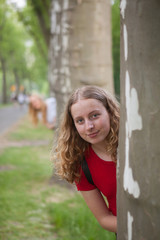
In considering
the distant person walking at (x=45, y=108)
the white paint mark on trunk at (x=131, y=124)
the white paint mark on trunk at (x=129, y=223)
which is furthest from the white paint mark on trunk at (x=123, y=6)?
the distant person walking at (x=45, y=108)

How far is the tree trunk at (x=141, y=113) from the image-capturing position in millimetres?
1281

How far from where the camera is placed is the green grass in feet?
13.6

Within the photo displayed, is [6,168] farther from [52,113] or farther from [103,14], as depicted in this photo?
[103,14]

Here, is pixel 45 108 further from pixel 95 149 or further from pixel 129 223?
pixel 129 223

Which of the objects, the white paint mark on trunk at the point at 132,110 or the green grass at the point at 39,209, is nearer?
the white paint mark on trunk at the point at 132,110

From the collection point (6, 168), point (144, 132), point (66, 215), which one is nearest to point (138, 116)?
point (144, 132)

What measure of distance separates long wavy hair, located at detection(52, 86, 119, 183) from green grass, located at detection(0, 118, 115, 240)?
131 centimetres

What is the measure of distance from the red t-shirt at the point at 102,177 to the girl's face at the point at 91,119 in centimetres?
13

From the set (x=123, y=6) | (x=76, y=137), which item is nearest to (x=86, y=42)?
(x=76, y=137)

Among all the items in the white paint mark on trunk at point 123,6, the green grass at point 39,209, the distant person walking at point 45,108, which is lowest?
the green grass at point 39,209

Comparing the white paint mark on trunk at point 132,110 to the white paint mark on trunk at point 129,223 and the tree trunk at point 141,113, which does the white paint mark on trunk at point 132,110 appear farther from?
the white paint mark on trunk at point 129,223

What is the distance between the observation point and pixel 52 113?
725 centimetres

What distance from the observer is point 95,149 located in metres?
2.11

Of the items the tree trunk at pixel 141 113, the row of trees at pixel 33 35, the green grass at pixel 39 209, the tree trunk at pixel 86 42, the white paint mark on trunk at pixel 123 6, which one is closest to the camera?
the tree trunk at pixel 141 113
